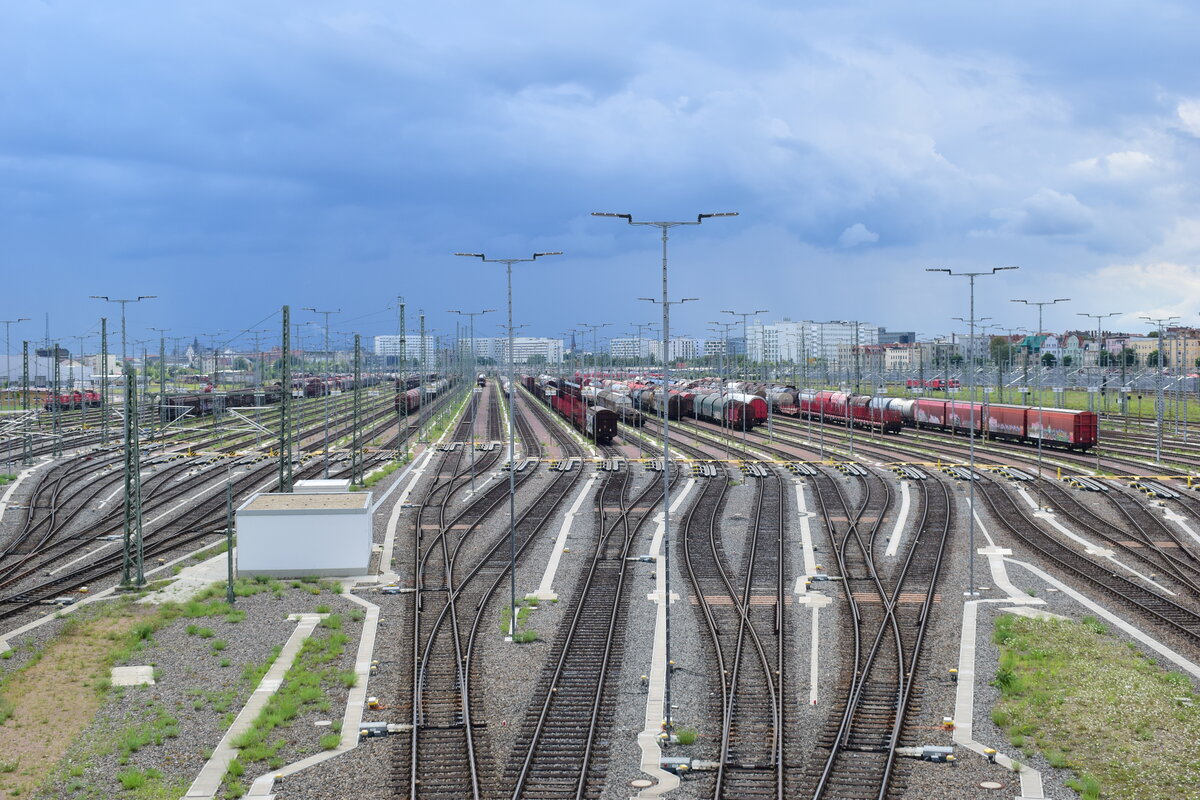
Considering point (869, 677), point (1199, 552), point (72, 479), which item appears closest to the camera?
point (869, 677)

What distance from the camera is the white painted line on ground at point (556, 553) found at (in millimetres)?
28663

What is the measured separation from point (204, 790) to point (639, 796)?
6662mm

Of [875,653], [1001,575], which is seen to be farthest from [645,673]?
[1001,575]

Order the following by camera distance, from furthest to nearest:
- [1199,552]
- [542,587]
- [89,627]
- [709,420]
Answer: [709,420]
[1199,552]
[542,587]
[89,627]

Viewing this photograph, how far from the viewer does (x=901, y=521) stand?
130ft

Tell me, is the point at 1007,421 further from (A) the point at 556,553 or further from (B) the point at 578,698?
(B) the point at 578,698

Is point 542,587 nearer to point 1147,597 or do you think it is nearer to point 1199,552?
point 1147,597

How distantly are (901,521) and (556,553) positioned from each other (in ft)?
45.2

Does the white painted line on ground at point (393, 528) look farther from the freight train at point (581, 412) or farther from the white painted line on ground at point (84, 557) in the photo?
the freight train at point (581, 412)

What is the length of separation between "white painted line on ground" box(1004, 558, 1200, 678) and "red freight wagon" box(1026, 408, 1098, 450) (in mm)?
31603

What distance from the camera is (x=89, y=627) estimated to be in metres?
25.4

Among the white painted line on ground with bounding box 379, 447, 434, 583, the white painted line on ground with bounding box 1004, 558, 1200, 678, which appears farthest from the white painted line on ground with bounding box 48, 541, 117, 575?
the white painted line on ground with bounding box 1004, 558, 1200, 678

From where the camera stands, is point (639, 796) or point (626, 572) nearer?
point (639, 796)

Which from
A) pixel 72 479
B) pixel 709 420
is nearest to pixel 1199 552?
pixel 72 479
